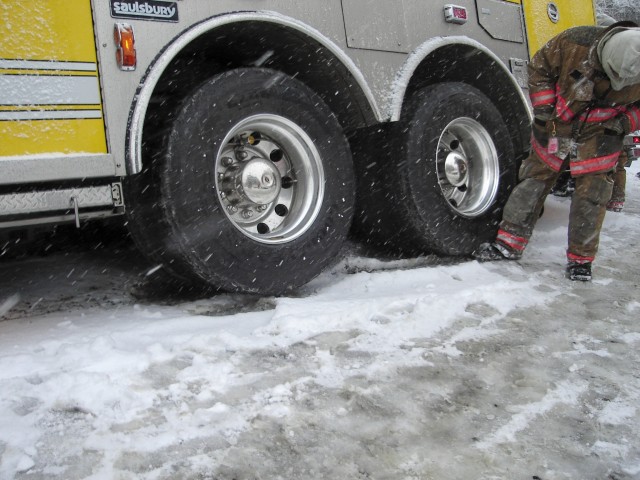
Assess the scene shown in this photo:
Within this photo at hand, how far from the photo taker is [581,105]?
3.66m

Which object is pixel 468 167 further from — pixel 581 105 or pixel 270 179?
pixel 270 179

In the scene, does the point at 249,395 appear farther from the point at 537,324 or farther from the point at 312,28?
the point at 312,28

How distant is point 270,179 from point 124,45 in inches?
36.9

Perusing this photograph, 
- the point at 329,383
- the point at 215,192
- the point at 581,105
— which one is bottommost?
the point at 329,383

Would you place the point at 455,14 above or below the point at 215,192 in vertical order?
above

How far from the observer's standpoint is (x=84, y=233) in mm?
3797

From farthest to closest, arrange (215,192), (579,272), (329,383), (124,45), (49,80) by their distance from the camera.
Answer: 1. (579,272)
2. (215,192)
3. (124,45)
4. (49,80)
5. (329,383)

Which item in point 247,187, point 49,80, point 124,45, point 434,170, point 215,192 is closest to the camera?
point 49,80

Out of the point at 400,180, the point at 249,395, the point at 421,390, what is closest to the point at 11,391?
the point at 249,395

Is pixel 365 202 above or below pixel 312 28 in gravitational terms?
below

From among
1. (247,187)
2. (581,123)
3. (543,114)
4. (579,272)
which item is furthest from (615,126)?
(247,187)

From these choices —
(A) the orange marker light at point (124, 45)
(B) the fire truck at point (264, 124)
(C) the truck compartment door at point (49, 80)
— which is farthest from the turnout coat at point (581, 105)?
(C) the truck compartment door at point (49, 80)

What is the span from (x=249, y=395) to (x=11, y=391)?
75 centimetres

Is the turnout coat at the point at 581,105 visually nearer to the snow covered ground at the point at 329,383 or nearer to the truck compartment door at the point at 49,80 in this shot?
the snow covered ground at the point at 329,383
